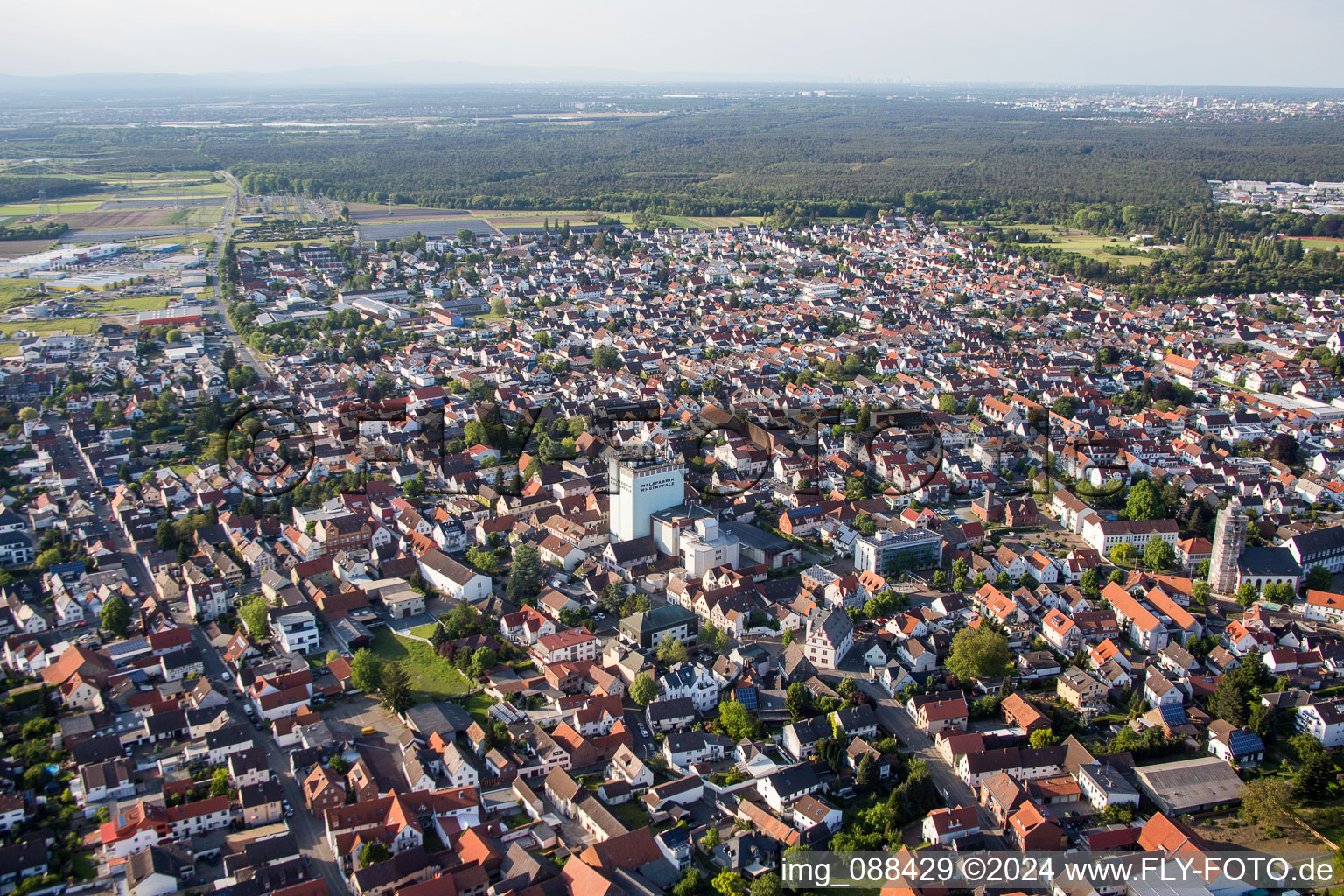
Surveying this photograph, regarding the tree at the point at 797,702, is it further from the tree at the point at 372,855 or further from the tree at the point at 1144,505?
the tree at the point at 1144,505

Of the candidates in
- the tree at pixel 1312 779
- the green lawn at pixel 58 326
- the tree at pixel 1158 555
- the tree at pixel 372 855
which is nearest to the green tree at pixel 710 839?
the tree at pixel 372 855

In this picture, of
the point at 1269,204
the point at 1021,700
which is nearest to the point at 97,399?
the point at 1021,700

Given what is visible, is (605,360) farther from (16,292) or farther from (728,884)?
(16,292)

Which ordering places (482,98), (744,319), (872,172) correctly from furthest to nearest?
(482,98), (872,172), (744,319)

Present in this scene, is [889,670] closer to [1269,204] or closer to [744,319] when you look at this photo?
[744,319]

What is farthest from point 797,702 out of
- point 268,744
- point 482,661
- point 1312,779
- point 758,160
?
point 758,160
